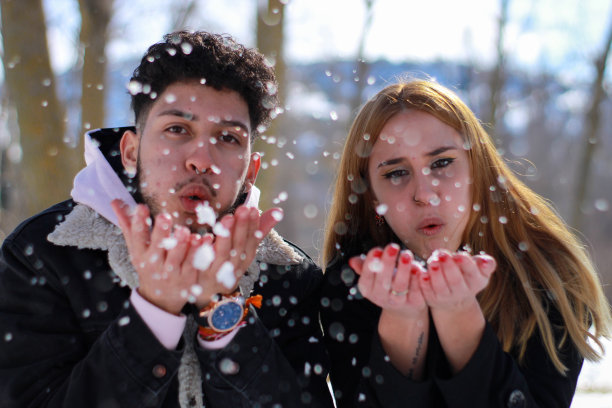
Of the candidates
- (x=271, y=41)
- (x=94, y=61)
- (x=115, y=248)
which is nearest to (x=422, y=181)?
(x=115, y=248)

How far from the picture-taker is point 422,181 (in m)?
2.48

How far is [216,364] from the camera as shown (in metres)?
2.03

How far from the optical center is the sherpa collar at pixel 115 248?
2.11 meters

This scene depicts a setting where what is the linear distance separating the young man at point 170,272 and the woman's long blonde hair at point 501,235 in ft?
1.50

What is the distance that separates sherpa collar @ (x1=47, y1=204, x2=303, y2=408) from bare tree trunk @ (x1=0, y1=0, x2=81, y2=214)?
143 inches

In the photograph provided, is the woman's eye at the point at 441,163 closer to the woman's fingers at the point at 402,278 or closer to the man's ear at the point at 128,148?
the woman's fingers at the point at 402,278

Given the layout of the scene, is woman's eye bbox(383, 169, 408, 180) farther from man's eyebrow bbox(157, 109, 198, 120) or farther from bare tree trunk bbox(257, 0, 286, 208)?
bare tree trunk bbox(257, 0, 286, 208)

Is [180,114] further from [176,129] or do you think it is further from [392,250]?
[392,250]

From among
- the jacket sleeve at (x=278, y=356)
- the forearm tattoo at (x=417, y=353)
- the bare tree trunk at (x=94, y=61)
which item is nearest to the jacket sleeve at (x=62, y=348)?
the jacket sleeve at (x=278, y=356)

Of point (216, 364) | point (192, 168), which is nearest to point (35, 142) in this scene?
point (192, 168)

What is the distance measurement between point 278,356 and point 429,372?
0.58 m

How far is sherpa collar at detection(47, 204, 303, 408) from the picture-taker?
83.1 inches

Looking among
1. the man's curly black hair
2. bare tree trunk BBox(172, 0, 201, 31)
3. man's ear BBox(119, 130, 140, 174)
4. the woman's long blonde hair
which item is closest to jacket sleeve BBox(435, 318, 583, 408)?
the woman's long blonde hair

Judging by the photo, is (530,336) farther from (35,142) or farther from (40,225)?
(35,142)
